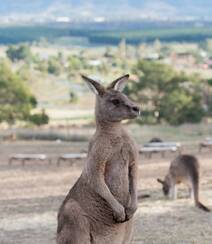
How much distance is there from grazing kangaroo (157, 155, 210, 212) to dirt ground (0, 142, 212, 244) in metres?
0.21

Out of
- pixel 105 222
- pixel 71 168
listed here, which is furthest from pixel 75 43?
pixel 105 222

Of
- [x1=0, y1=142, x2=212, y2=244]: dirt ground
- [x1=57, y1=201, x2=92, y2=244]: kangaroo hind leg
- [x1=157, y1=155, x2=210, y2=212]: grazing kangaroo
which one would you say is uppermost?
[x1=57, y1=201, x2=92, y2=244]: kangaroo hind leg

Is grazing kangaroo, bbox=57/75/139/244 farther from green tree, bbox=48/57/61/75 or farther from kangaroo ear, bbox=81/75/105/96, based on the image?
green tree, bbox=48/57/61/75

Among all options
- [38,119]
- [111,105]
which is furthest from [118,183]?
[38,119]

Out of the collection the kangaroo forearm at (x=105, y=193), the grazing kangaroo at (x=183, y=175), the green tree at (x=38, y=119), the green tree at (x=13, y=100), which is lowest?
the green tree at (x=38, y=119)

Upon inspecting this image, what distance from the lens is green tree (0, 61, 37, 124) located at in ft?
134

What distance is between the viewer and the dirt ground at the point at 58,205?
9969 mm

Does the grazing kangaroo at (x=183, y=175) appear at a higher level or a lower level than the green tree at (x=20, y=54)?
higher

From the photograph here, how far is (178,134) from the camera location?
104 feet

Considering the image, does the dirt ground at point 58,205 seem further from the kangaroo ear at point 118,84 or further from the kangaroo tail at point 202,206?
the kangaroo ear at point 118,84

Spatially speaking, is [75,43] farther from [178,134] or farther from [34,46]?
[178,134]

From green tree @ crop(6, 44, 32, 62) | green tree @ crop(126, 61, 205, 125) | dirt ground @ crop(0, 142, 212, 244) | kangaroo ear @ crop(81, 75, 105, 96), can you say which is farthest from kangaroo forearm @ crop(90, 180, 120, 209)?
green tree @ crop(6, 44, 32, 62)

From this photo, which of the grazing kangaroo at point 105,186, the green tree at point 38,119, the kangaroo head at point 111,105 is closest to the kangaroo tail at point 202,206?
the grazing kangaroo at point 105,186

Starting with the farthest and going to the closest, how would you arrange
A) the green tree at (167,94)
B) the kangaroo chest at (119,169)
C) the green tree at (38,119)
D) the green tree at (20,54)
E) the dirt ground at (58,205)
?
the green tree at (20,54), the green tree at (167,94), the green tree at (38,119), the dirt ground at (58,205), the kangaroo chest at (119,169)
